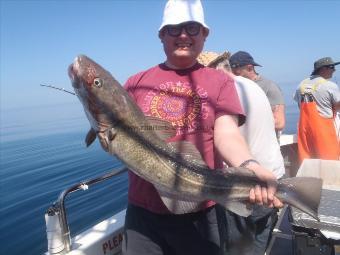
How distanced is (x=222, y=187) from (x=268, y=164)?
44.6 inches

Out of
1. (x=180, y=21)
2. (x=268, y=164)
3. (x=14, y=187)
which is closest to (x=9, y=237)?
(x=14, y=187)

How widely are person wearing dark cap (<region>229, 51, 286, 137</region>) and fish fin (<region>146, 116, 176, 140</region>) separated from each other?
3.59m

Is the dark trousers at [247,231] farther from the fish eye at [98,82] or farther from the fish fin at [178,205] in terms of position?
the fish eye at [98,82]

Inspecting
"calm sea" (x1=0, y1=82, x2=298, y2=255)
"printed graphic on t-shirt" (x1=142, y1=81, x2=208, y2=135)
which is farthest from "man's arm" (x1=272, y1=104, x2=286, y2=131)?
"printed graphic on t-shirt" (x1=142, y1=81, x2=208, y2=135)

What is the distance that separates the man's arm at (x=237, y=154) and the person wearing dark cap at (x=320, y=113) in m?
5.53

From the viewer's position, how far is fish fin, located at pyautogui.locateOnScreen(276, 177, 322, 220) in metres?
2.30

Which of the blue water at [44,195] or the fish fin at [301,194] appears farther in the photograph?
the blue water at [44,195]

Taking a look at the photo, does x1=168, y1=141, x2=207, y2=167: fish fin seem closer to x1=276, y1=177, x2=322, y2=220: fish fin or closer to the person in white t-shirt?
x1=276, y1=177, x2=322, y2=220: fish fin

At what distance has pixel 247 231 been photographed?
314 centimetres

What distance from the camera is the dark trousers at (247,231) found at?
9.91ft

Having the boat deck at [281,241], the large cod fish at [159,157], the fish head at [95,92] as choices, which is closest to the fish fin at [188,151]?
the large cod fish at [159,157]

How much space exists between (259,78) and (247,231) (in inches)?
143

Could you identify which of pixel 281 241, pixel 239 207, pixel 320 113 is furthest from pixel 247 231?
pixel 320 113

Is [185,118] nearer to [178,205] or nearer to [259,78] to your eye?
[178,205]
